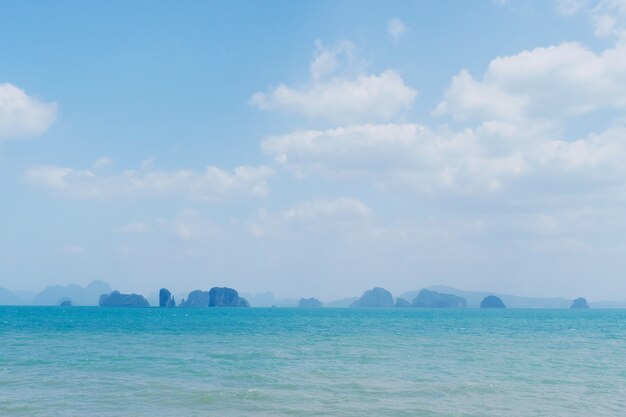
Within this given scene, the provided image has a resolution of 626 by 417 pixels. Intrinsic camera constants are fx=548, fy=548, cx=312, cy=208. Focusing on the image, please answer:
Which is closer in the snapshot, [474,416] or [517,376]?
[474,416]

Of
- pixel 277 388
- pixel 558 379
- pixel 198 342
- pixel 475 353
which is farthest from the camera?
pixel 198 342

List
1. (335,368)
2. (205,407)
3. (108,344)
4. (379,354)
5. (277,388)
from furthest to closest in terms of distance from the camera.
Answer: (108,344) → (379,354) → (335,368) → (277,388) → (205,407)

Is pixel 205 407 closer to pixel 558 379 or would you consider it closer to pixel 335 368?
pixel 335 368

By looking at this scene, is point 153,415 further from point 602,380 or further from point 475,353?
point 475,353

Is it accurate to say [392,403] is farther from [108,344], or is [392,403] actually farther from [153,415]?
[108,344]

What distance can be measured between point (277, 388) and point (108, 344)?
2822 cm

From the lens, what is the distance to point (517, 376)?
32125 millimetres

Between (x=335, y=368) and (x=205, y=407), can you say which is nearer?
(x=205, y=407)

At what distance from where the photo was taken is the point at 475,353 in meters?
44.8

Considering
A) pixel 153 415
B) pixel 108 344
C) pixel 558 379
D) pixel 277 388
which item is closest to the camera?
pixel 153 415

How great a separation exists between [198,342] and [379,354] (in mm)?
19646

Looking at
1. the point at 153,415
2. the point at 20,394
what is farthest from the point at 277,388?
the point at 20,394

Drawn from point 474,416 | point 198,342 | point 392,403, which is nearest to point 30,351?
point 198,342

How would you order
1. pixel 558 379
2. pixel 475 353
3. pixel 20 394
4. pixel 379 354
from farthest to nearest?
pixel 475 353 < pixel 379 354 < pixel 558 379 < pixel 20 394
